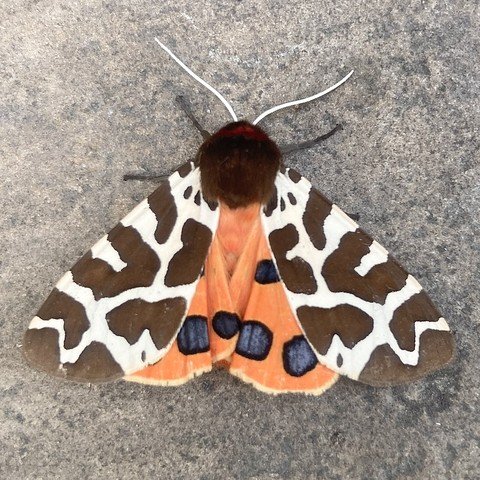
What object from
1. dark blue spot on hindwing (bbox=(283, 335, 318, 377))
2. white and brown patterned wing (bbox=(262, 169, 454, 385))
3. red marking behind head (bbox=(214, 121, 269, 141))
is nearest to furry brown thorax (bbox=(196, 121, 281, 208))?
red marking behind head (bbox=(214, 121, 269, 141))

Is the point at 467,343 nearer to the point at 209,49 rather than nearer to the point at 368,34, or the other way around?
the point at 368,34

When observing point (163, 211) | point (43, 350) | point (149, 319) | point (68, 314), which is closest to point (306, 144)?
point (163, 211)

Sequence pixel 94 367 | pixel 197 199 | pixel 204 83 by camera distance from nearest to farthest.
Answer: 1. pixel 94 367
2. pixel 197 199
3. pixel 204 83

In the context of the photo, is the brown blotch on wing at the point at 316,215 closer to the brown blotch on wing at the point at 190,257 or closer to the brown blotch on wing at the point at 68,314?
the brown blotch on wing at the point at 190,257

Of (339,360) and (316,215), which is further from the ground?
(316,215)

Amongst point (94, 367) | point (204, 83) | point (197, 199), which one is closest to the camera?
point (94, 367)

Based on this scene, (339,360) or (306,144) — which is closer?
(339,360)

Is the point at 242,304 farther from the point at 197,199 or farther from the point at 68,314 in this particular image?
the point at 68,314
